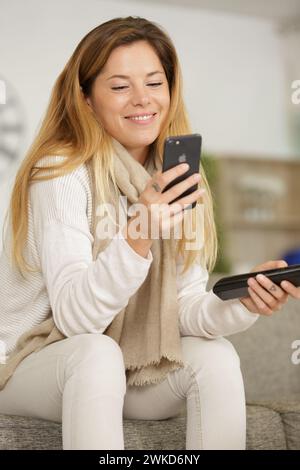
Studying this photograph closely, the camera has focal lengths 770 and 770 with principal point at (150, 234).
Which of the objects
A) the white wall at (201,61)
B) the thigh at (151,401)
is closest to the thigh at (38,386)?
the thigh at (151,401)

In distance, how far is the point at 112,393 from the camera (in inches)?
43.1

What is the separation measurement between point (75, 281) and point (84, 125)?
1.10ft

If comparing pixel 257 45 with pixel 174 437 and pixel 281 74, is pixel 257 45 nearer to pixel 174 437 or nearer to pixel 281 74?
pixel 281 74

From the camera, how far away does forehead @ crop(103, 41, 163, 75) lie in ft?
4.55

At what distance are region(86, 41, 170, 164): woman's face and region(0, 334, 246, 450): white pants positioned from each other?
1.29 feet

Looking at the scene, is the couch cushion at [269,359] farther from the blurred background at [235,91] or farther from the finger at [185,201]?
the blurred background at [235,91]

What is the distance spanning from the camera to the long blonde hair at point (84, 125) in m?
1.33

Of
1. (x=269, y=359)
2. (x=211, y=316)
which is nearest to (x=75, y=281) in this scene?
(x=211, y=316)

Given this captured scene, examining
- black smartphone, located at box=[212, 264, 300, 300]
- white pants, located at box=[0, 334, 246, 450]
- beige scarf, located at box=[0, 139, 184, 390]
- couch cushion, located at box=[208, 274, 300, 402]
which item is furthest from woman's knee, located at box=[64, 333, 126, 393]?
couch cushion, located at box=[208, 274, 300, 402]

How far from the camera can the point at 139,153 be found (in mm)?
1496

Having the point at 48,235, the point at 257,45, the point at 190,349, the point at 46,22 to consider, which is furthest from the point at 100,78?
the point at 257,45

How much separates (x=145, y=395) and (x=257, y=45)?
13.7 ft

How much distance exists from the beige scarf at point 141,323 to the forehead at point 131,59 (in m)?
0.13

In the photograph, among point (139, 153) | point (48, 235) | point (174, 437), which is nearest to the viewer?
point (48, 235)
